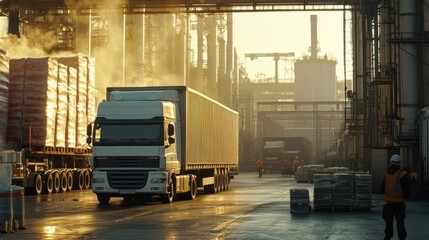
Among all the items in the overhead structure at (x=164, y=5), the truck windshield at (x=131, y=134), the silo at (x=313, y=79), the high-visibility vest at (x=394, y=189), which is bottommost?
the high-visibility vest at (x=394, y=189)

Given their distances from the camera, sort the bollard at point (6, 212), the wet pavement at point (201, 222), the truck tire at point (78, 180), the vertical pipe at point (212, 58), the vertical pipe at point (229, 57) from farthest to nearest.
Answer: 1. the vertical pipe at point (229, 57)
2. the vertical pipe at point (212, 58)
3. the truck tire at point (78, 180)
4. the bollard at point (6, 212)
5. the wet pavement at point (201, 222)

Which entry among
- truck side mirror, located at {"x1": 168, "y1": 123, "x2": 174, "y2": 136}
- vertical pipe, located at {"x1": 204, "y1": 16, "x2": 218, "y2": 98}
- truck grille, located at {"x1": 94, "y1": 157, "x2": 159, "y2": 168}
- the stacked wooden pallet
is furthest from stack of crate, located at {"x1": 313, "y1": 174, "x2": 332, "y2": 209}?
vertical pipe, located at {"x1": 204, "y1": 16, "x2": 218, "y2": 98}

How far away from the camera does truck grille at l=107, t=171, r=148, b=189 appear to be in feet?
79.6

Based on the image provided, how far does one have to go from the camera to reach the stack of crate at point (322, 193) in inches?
875

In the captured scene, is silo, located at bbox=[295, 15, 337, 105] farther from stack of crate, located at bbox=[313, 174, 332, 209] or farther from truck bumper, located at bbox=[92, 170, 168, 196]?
stack of crate, located at bbox=[313, 174, 332, 209]

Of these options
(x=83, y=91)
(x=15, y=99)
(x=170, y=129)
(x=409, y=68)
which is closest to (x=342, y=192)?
(x=170, y=129)

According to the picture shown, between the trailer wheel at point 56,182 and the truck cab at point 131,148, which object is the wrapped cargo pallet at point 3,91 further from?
the truck cab at point 131,148

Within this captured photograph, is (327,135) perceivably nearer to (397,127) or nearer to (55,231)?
(397,127)

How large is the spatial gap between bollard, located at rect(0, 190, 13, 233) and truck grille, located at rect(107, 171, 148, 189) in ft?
28.0

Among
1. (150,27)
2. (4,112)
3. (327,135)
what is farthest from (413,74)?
(327,135)

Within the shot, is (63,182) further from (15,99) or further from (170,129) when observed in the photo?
(170,129)

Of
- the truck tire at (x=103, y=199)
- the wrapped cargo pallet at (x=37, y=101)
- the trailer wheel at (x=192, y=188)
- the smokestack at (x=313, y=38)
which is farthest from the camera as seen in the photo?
the smokestack at (x=313, y=38)

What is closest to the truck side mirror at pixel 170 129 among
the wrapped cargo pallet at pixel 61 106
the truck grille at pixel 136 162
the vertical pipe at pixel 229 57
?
the truck grille at pixel 136 162

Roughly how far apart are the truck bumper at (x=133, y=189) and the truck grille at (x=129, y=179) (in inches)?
1.7
